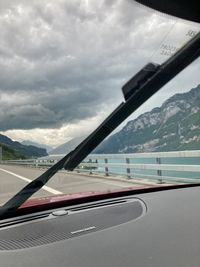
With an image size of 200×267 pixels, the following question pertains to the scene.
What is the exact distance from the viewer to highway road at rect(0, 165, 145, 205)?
9.57 ft

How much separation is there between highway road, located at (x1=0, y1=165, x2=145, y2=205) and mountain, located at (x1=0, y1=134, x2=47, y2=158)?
0.12m

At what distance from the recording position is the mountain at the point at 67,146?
2.77 m

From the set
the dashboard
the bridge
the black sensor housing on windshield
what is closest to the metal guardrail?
the bridge

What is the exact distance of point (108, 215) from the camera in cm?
294

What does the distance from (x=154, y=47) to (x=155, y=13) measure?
22 cm

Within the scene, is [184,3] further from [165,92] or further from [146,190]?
[146,190]

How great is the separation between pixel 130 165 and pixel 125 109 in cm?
89

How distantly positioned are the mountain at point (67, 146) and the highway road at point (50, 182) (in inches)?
5.8

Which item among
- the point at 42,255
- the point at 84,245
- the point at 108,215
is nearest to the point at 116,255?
the point at 84,245

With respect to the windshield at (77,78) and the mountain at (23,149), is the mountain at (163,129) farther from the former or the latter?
the mountain at (23,149)

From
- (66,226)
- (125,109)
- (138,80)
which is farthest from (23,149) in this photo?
(138,80)

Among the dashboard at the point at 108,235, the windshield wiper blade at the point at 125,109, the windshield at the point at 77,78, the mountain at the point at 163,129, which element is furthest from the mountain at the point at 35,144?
the dashboard at the point at 108,235

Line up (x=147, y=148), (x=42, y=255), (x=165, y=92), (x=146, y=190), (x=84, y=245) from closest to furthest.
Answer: (x=42, y=255) < (x=84, y=245) < (x=165, y=92) < (x=147, y=148) < (x=146, y=190)

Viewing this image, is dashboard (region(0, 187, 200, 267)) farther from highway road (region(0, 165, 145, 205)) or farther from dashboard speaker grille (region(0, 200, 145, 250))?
highway road (region(0, 165, 145, 205))
